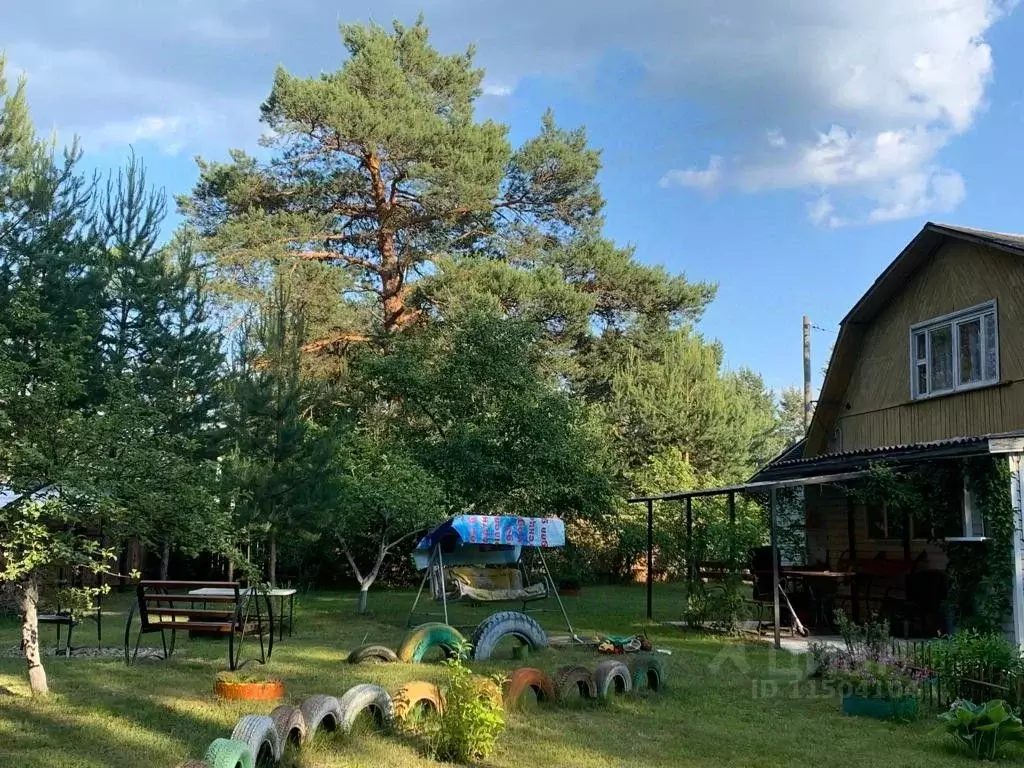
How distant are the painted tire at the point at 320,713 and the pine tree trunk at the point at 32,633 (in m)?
2.59

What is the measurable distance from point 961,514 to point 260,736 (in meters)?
8.77

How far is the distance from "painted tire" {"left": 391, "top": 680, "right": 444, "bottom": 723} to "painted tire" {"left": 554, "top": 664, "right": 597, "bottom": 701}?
3.83 ft

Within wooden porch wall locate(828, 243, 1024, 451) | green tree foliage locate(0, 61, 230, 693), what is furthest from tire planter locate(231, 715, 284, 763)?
wooden porch wall locate(828, 243, 1024, 451)

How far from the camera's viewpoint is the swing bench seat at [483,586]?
1155 cm

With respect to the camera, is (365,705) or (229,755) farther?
(365,705)

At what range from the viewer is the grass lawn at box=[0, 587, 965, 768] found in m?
5.58

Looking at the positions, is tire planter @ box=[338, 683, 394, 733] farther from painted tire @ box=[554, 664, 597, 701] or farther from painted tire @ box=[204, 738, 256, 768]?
painted tire @ box=[554, 664, 597, 701]

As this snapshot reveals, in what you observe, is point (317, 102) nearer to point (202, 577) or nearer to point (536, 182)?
point (536, 182)

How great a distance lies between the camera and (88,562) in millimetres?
6699

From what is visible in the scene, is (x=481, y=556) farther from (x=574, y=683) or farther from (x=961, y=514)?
(x=961, y=514)

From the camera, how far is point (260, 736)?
15.8 feet

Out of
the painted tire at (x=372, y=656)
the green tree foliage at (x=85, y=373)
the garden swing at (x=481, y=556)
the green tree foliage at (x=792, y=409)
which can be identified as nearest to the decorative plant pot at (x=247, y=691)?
the green tree foliage at (x=85, y=373)

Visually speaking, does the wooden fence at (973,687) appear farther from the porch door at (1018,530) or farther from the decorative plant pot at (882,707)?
the porch door at (1018,530)

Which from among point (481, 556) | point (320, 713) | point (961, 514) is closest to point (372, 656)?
point (320, 713)
